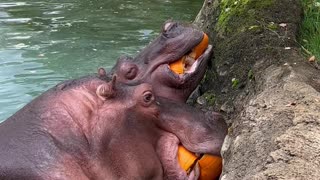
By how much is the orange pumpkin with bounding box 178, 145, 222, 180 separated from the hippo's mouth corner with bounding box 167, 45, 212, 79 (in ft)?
Answer: 1.99

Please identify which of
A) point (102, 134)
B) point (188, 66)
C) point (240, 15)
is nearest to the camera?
point (102, 134)

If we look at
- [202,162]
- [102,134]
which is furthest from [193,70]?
[102,134]

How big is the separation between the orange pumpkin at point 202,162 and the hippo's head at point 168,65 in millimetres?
536

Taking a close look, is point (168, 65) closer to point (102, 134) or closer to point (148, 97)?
point (148, 97)

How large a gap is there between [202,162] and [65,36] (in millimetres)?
6234

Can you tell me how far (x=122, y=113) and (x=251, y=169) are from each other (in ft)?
3.22

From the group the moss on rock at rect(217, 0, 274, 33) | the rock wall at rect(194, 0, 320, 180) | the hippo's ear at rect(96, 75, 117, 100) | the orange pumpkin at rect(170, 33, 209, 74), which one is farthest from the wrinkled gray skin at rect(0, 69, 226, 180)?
the moss on rock at rect(217, 0, 274, 33)

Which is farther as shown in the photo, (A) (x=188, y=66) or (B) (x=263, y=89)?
(A) (x=188, y=66)

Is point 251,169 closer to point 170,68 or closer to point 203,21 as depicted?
point 170,68

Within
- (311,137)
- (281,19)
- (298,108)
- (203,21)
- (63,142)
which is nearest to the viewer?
(311,137)

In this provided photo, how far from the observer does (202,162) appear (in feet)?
12.0

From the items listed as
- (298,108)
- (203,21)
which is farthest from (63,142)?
(203,21)

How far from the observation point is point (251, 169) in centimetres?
278

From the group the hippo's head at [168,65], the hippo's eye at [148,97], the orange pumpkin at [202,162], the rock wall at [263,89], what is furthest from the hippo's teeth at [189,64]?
the orange pumpkin at [202,162]
